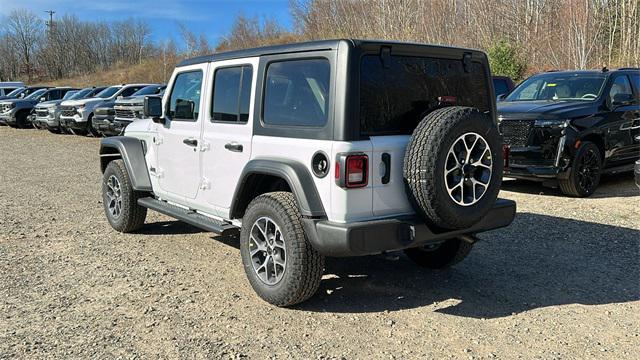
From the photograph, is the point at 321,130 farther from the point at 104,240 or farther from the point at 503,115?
the point at 503,115

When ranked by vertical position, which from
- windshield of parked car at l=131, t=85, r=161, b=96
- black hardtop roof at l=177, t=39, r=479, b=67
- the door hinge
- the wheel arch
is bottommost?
the door hinge

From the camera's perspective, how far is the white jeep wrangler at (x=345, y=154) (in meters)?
3.64

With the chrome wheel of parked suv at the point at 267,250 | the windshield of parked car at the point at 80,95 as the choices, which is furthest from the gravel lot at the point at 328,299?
the windshield of parked car at the point at 80,95

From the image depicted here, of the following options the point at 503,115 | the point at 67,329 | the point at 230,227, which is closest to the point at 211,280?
the point at 230,227

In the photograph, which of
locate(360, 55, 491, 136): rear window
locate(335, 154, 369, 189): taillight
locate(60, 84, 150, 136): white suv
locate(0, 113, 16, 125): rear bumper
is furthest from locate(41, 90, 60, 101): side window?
locate(335, 154, 369, 189): taillight

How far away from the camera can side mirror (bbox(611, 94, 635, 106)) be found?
866 cm

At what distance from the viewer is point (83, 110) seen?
1834 cm

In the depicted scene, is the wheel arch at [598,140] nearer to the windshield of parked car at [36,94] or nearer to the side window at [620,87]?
the side window at [620,87]

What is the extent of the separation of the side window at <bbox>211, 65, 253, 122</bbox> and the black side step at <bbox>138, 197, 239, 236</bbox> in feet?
2.94

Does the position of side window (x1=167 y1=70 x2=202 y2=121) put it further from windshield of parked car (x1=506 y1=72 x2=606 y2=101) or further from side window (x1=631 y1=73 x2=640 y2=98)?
side window (x1=631 y1=73 x2=640 y2=98)

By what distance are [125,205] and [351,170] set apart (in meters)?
3.52

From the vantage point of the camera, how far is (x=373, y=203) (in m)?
3.74

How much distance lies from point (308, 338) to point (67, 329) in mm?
1659

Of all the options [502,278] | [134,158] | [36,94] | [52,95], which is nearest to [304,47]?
[502,278]
